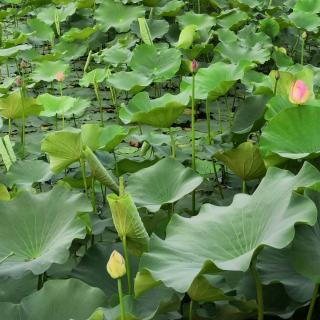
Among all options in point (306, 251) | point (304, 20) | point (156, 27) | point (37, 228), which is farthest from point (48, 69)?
point (306, 251)

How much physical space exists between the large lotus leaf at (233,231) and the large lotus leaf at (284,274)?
0.09m

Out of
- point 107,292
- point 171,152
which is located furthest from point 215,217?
point 171,152

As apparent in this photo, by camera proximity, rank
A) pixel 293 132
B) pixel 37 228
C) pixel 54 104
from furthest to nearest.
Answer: pixel 54 104
pixel 293 132
pixel 37 228

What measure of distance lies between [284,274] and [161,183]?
44 cm

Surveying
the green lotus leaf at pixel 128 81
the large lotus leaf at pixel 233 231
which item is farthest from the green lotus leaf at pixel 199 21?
the large lotus leaf at pixel 233 231

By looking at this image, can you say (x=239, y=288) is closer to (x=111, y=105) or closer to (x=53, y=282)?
(x=53, y=282)

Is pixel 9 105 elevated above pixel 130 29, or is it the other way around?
pixel 9 105

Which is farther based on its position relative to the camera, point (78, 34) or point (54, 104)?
point (78, 34)

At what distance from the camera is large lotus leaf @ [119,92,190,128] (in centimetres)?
171

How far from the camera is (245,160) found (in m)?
1.61

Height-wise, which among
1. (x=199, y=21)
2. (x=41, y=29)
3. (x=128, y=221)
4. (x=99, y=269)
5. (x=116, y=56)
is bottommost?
(x=41, y=29)

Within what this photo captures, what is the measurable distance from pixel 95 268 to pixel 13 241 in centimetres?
19

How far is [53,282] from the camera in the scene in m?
1.18

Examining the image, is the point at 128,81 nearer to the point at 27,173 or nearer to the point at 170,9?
→ the point at 27,173
